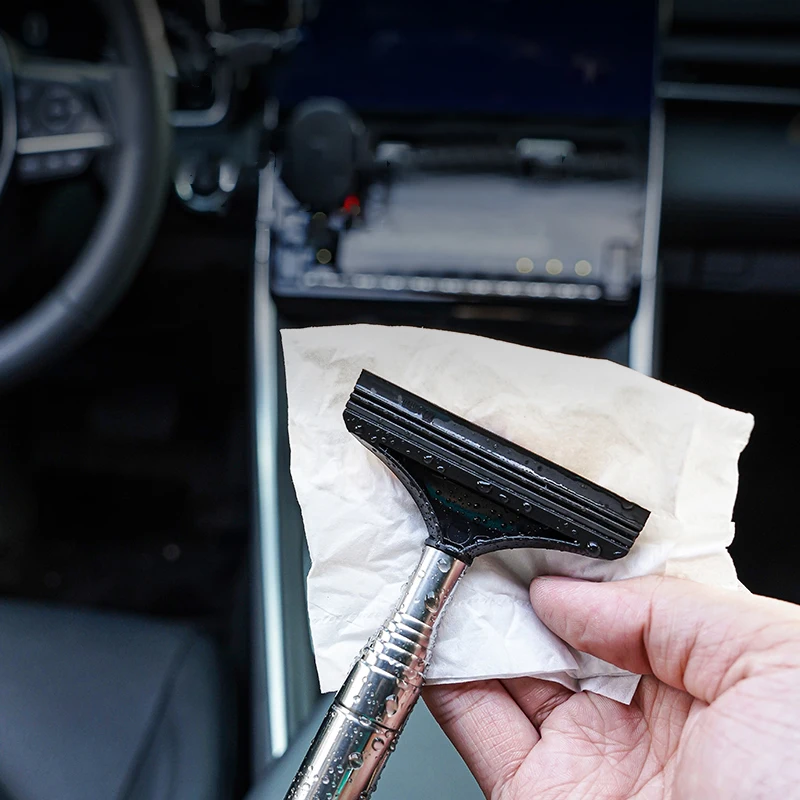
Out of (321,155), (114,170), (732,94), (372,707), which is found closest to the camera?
(372,707)

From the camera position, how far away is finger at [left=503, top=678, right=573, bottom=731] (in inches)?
24.9

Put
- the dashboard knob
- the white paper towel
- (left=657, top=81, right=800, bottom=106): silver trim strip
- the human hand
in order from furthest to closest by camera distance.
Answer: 1. (left=657, top=81, right=800, bottom=106): silver trim strip
2. the dashboard knob
3. the white paper towel
4. the human hand

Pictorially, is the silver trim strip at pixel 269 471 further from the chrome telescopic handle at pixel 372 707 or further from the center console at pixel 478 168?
the chrome telescopic handle at pixel 372 707

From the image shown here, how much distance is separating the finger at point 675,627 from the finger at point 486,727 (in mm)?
80

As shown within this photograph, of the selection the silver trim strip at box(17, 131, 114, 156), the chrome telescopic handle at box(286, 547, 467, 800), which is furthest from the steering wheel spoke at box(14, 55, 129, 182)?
the chrome telescopic handle at box(286, 547, 467, 800)

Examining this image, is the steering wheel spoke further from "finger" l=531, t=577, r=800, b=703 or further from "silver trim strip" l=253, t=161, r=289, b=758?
"finger" l=531, t=577, r=800, b=703

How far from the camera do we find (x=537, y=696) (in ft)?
2.09

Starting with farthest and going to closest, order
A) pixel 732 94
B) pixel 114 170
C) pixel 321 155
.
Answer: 1. pixel 732 94
2. pixel 321 155
3. pixel 114 170

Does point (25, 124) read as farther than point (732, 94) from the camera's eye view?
No

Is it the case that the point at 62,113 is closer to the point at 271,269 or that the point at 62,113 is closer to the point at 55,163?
the point at 55,163

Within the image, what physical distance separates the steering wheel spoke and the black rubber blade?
0.39 meters

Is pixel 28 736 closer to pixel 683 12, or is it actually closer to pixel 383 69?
pixel 383 69

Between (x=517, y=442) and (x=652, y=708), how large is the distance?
22 centimetres

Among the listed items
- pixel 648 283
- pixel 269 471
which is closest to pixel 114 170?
pixel 269 471
